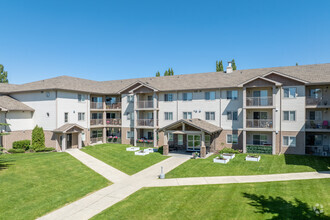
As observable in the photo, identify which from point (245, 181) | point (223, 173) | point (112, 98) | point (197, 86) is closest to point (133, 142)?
point (112, 98)

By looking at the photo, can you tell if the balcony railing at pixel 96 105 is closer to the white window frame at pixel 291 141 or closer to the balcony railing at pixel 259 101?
the balcony railing at pixel 259 101

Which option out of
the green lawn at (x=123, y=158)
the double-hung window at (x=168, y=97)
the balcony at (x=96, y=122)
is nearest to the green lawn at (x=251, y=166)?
the green lawn at (x=123, y=158)

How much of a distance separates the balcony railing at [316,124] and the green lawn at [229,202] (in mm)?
10905

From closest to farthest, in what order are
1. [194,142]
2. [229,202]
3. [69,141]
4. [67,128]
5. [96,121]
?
[229,202], [67,128], [194,142], [69,141], [96,121]

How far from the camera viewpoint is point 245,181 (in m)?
16.5

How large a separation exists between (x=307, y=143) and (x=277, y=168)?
30.4 ft

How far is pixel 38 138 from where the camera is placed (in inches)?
1153

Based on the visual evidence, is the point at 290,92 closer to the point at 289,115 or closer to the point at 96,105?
the point at 289,115

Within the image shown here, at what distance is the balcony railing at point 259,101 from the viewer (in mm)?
25750

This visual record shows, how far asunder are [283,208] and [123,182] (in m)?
11.0

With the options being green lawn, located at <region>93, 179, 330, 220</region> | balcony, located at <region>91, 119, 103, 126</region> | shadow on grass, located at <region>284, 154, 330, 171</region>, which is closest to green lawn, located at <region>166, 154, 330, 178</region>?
shadow on grass, located at <region>284, 154, 330, 171</region>

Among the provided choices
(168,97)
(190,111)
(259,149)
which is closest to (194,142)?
(190,111)

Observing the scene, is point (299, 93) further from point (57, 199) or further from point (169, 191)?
point (57, 199)

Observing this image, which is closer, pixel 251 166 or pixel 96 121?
pixel 251 166
